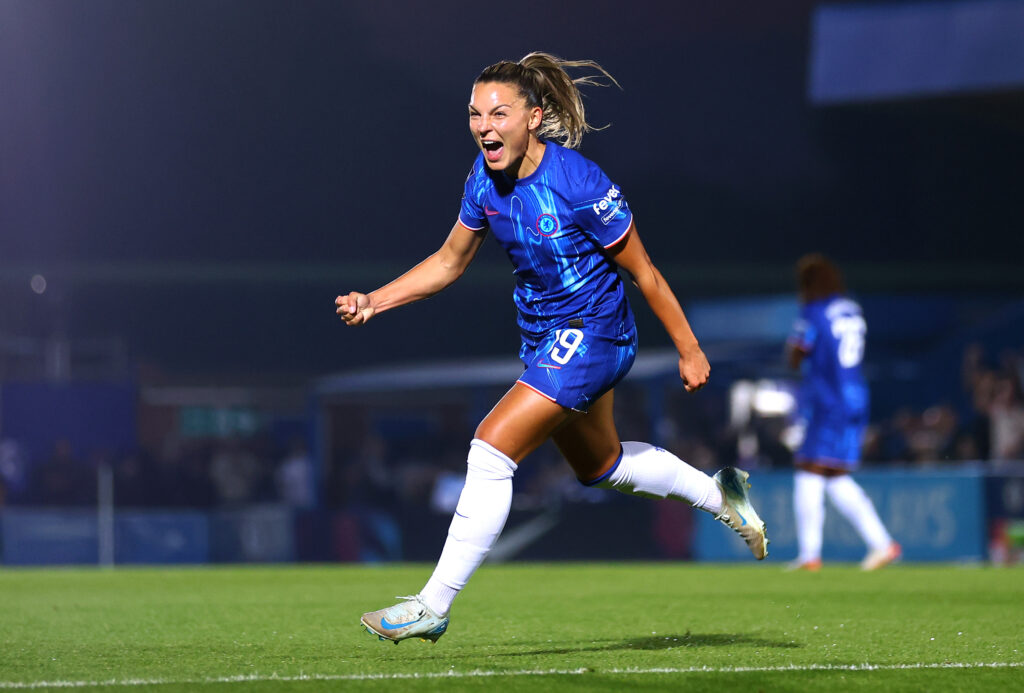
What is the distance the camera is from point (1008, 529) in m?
13.0

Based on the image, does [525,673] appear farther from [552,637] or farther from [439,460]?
[439,460]

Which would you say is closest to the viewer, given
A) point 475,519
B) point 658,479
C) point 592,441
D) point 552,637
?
point 475,519

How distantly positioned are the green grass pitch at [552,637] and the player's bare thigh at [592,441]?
0.68 metres

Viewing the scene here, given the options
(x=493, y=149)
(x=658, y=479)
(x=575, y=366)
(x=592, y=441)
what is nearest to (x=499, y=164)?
(x=493, y=149)

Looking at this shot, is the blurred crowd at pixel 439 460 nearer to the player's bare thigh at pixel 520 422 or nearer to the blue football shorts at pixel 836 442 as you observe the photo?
the blue football shorts at pixel 836 442

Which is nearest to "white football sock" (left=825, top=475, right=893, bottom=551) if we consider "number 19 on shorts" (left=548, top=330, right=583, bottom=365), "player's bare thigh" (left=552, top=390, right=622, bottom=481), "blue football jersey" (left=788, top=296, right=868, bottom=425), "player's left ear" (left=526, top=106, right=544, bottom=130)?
"blue football jersey" (left=788, top=296, right=868, bottom=425)

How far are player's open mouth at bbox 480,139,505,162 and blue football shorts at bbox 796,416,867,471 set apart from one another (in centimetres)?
650

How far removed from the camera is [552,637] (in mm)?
5867

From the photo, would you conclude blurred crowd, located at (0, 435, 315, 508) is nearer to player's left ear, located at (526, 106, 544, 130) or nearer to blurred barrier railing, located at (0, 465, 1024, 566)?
blurred barrier railing, located at (0, 465, 1024, 566)

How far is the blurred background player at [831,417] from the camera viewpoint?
35.8 ft

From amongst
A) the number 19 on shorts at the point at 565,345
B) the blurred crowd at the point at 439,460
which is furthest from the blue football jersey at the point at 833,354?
the number 19 on shorts at the point at 565,345

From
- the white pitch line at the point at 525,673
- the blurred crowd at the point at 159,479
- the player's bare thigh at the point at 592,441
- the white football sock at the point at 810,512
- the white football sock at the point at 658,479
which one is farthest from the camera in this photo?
the blurred crowd at the point at 159,479

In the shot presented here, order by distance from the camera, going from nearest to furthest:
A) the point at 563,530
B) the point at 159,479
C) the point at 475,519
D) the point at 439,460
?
the point at 475,519, the point at 563,530, the point at 159,479, the point at 439,460

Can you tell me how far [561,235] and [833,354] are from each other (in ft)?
21.2
